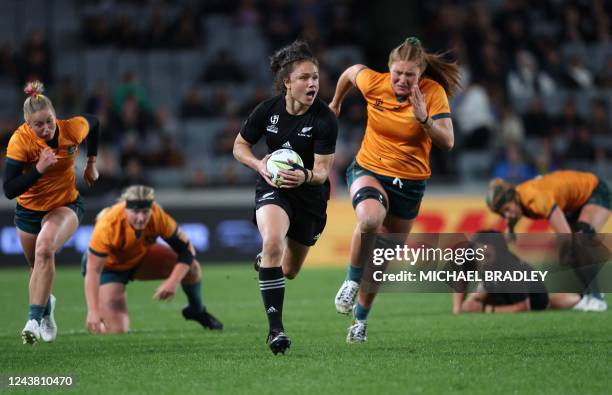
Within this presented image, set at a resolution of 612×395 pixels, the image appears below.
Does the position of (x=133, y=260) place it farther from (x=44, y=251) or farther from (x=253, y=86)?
(x=253, y=86)

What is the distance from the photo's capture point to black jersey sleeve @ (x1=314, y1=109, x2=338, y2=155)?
782cm

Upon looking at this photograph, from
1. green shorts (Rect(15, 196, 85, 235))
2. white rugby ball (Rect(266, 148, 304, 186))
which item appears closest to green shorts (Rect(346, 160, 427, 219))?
white rugby ball (Rect(266, 148, 304, 186))

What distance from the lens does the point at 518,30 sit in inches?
852

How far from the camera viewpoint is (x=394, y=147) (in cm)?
849

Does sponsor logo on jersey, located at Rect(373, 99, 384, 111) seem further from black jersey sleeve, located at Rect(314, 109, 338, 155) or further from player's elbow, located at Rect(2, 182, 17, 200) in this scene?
player's elbow, located at Rect(2, 182, 17, 200)

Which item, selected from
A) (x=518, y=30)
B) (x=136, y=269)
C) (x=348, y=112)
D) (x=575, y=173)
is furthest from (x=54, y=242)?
(x=518, y=30)

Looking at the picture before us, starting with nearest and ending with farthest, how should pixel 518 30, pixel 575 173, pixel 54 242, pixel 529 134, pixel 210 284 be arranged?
pixel 54 242, pixel 575 173, pixel 210 284, pixel 529 134, pixel 518 30

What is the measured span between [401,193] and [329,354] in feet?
5.14

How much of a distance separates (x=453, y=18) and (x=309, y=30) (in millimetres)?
3219

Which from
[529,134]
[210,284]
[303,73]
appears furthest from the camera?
[529,134]

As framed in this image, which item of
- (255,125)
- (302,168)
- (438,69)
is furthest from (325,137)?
(438,69)

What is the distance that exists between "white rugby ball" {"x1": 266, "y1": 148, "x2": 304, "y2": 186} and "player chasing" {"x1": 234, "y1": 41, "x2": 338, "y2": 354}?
37 mm

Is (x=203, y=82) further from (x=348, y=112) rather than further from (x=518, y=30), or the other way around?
(x=518, y=30)

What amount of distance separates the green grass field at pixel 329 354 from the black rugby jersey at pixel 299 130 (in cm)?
143
